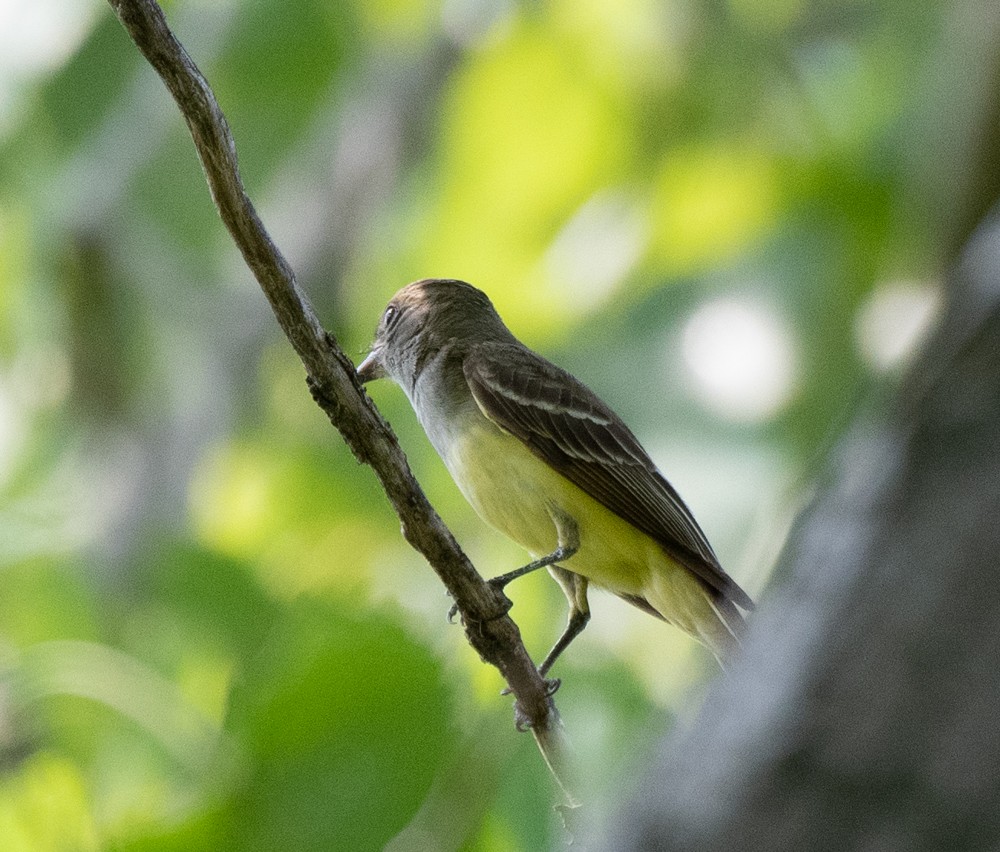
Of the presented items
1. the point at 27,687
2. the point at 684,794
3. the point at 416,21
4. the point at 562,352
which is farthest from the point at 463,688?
the point at 416,21

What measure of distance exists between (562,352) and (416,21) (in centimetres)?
261

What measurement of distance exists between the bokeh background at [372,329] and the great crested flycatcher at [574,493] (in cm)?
20

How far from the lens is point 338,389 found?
302 cm

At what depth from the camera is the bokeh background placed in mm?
2434

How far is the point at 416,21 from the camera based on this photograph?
7.31 metres

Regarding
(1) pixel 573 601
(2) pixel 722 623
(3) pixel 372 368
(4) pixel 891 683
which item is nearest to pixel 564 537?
(1) pixel 573 601

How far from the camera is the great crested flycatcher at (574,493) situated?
16.2 feet

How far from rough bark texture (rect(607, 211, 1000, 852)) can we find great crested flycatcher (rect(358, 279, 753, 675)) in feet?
12.8

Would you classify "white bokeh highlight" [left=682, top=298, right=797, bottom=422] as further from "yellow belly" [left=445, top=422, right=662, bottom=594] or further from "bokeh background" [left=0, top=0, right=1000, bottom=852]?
"yellow belly" [left=445, top=422, right=662, bottom=594]

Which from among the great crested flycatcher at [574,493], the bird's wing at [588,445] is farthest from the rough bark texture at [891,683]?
the bird's wing at [588,445]

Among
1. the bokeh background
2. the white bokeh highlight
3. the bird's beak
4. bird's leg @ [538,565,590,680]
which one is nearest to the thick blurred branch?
the bokeh background

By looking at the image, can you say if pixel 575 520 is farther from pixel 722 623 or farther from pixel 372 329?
pixel 372 329

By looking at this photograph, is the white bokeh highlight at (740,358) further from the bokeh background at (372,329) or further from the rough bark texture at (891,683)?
the rough bark texture at (891,683)

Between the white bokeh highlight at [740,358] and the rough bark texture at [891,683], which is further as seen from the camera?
the white bokeh highlight at [740,358]
